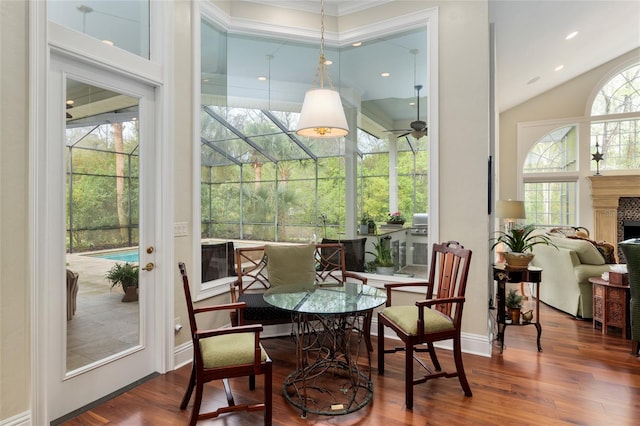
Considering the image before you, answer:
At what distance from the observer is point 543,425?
222cm

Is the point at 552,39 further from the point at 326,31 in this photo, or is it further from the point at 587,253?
the point at 326,31

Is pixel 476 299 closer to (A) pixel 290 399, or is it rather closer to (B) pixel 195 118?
(A) pixel 290 399

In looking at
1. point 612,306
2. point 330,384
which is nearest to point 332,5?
point 330,384

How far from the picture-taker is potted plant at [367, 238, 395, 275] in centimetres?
394

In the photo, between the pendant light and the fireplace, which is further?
the fireplace

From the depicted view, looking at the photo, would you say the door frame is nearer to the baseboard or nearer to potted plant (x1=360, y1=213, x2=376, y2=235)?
the baseboard

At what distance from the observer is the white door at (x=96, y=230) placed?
2277mm

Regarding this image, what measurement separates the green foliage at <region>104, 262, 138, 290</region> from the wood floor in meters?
0.77

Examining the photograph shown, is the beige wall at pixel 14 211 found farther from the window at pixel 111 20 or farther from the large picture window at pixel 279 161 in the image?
the large picture window at pixel 279 161

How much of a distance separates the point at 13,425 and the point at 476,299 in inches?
134

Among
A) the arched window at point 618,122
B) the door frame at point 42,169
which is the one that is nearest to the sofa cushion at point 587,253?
the arched window at point 618,122

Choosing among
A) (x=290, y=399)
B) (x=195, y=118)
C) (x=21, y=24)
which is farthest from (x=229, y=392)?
(x=21, y=24)

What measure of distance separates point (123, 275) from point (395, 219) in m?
2.60

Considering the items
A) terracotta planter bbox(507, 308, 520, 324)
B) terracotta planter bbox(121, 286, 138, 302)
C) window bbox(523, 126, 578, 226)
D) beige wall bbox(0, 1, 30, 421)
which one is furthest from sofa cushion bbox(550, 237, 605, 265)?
beige wall bbox(0, 1, 30, 421)
